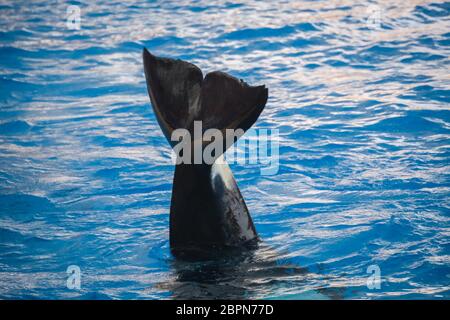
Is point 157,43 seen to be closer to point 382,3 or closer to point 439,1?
point 382,3

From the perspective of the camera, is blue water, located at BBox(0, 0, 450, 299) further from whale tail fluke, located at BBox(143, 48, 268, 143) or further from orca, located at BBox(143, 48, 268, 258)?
whale tail fluke, located at BBox(143, 48, 268, 143)

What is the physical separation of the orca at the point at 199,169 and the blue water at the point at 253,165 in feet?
0.51

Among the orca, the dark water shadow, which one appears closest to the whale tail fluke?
the orca

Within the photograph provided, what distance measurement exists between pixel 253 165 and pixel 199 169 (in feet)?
9.50

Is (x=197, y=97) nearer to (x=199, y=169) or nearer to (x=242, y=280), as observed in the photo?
(x=199, y=169)

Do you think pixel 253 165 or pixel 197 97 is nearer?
pixel 197 97

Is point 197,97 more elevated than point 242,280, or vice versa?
point 197,97

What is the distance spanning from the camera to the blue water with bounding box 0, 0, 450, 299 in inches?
203

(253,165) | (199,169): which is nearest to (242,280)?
(199,169)

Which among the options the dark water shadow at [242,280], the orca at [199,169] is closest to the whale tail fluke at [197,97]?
the orca at [199,169]

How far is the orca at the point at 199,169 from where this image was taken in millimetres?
4368

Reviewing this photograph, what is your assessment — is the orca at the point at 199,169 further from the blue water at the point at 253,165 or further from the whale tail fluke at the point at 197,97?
the blue water at the point at 253,165

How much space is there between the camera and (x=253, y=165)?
7.28m

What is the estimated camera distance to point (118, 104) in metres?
8.98
